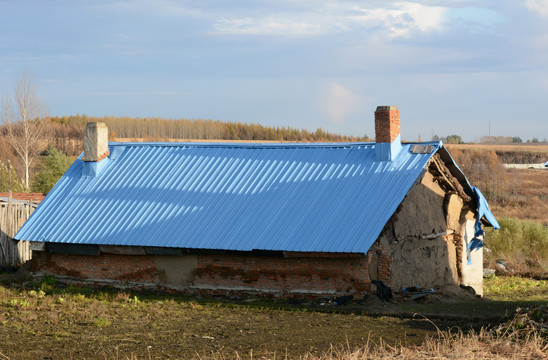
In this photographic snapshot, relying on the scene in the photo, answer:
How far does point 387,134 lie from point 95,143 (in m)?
8.97

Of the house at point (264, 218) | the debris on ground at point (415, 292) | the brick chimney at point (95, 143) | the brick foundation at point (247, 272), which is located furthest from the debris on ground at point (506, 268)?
the brick chimney at point (95, 143)

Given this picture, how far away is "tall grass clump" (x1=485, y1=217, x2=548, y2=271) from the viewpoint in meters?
30.9

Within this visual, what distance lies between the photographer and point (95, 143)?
75.1 feet

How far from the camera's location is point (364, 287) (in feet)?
58.7

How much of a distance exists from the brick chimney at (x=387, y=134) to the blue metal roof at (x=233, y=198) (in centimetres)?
24

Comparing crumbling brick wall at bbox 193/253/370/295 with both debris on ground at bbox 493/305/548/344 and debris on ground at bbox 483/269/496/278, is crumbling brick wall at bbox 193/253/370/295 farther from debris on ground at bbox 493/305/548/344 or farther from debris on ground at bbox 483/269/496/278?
debris on ground at bbox 483/269/496/278

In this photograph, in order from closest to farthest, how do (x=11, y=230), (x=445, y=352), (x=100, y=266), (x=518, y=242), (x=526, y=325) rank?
(x=445, y=352), (x=526, y=325), (x=100, y=266), (x=11, y=230), (x=518, y=242)

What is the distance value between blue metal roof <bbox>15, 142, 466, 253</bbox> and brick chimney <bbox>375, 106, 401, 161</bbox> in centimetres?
24

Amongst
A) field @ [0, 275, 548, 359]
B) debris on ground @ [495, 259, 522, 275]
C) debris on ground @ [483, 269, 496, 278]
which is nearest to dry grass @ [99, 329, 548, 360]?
field @ [0, 275, 548, 359]

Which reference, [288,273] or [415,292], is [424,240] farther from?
[288,273]

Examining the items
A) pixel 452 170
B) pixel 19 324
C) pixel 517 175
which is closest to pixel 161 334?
pixel 19 324

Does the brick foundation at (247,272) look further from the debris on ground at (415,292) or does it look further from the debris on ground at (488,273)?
the debris on ground at (488,273)

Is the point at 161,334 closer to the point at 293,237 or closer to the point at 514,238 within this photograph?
the point at 293,237

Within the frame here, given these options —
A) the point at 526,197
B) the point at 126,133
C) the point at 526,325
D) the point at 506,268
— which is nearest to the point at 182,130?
the point at 126,133
